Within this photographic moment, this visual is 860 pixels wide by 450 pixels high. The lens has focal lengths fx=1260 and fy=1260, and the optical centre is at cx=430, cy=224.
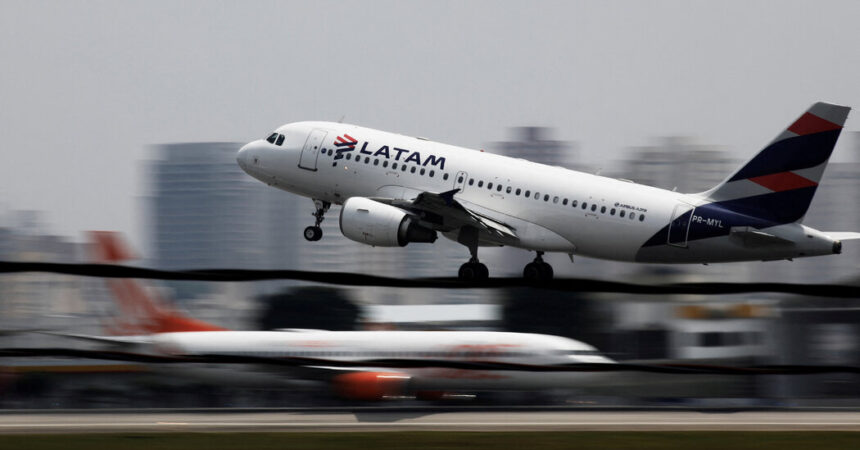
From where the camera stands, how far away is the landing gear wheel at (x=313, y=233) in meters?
55.2

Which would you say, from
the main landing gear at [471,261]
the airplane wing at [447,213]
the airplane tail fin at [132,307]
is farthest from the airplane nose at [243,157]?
the airplane tail fin at [132,307]

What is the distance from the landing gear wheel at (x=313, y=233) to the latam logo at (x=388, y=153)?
7025 mm

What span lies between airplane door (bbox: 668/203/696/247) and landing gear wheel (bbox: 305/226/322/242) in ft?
54.7

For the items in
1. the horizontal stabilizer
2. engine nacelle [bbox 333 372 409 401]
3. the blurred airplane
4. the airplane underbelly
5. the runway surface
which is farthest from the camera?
the horizontal stabilizer

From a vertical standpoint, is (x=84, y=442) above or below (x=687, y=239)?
below

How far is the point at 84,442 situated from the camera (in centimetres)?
1302

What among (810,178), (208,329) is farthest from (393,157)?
(208,329)

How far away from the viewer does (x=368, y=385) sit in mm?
16734

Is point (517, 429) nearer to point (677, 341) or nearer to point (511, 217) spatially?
point (677, 341)

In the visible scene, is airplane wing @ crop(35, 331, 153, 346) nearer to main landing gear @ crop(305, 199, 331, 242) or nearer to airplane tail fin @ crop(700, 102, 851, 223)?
→ airplane tail fin @ crop(700, 102, 851, 223)

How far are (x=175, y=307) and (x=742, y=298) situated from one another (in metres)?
8.78

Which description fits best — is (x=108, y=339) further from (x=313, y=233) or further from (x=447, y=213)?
(x=313, y=233)

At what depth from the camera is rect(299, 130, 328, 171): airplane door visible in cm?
4950

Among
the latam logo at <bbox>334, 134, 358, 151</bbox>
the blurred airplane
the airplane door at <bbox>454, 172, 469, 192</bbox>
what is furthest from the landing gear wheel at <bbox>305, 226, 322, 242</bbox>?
the blurred airplane
